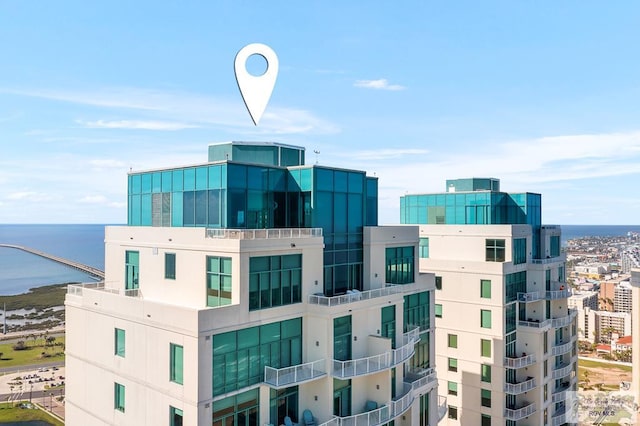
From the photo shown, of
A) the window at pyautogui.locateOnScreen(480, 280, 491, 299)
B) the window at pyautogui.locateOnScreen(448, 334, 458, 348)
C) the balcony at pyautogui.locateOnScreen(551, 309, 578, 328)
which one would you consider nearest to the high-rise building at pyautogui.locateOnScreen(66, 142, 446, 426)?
the window at pyautogui.locateOnScreen(448, 334, 458, 348)

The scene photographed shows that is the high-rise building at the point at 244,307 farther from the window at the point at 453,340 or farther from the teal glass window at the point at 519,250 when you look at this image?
the teal glass window at the point at 519,250

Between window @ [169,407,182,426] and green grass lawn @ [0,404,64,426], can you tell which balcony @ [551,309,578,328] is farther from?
green grass lawn @ [0,404,64,426]

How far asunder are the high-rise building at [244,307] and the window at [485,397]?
13.1 meters

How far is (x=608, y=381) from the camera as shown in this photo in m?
96.7

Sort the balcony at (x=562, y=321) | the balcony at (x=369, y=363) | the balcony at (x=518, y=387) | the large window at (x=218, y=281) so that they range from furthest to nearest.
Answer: the balcony at (x=562, y=321) → the balcony at (x=518, y=387) → the balcony at (x=369, y=363) → the large window at (x=218, y=281)

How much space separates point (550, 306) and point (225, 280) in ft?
118

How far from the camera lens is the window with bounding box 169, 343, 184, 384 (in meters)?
19.8

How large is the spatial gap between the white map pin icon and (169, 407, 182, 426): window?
49.0 feet

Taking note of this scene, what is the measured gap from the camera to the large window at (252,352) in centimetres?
1984

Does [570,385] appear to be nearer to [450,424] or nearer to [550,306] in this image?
[550,306]

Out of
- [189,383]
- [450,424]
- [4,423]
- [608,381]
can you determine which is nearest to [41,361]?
[4,423]

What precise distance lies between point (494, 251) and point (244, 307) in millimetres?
26792

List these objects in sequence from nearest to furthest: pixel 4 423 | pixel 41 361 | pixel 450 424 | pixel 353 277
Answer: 1. pixel 353 277
2. pixel 450 424
3. pixel 4 423
4. pixel 41 361

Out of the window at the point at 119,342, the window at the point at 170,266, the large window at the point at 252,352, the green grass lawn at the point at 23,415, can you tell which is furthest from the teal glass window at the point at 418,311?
the green grass lawn at the point at 23,415
